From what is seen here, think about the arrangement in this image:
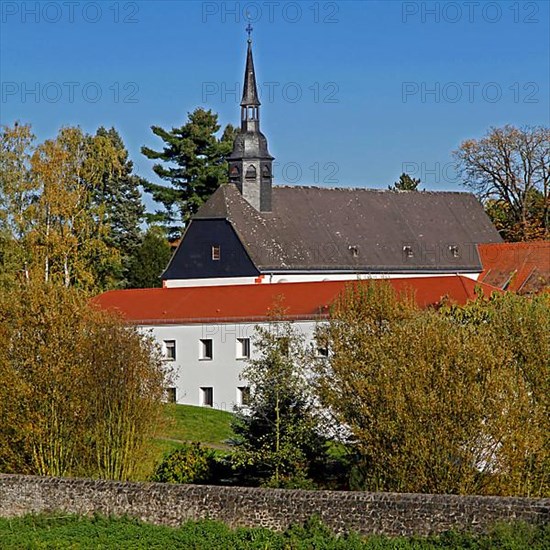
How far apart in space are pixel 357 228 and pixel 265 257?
803 cm

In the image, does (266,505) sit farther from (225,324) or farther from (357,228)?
(357,228)

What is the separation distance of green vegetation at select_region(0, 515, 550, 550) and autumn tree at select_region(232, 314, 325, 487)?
16.0ft

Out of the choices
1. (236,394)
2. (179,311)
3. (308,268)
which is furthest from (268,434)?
(308,268)

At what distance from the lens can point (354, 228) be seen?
220 ft

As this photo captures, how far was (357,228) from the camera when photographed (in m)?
67.1

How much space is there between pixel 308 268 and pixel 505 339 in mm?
36320

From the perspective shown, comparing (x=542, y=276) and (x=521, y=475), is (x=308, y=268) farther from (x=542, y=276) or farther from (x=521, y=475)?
(x=521, y=475)

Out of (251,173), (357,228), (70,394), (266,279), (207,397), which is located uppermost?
(251,173)

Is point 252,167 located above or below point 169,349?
above

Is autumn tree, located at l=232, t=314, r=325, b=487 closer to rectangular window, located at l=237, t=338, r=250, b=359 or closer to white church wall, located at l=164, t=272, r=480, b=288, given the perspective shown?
rectangular window, located at l=237, t=338, r=250, b=359

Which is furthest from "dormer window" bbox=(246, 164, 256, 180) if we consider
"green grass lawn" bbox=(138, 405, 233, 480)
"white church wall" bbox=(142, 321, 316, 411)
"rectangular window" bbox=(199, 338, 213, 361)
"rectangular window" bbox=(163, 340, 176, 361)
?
"green grass lawn" bbox=(138, 405, 233, 480)

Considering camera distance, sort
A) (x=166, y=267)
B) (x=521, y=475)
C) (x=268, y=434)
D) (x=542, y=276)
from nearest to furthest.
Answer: (x=521, y=475) < (x=268, y=434) < (x=542, y=276) < (x=166, y=267)

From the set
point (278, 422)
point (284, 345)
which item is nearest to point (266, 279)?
point (284, 345)

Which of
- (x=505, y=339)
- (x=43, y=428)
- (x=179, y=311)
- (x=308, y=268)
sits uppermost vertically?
(x=308, y=268)
